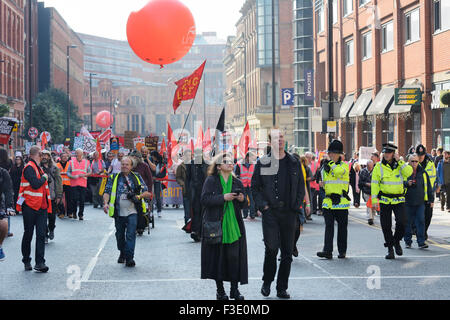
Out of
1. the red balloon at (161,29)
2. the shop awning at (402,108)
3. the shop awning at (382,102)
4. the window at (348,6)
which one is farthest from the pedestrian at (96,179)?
the window at (348,6)

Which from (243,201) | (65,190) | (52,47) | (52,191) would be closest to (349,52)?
(65,190)

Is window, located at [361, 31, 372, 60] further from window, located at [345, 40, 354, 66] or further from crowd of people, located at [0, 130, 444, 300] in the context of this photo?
crowd of people, located at [0, 130, 444, 300]

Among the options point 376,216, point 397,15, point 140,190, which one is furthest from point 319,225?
point 397,15

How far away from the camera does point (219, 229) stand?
852 centimetres

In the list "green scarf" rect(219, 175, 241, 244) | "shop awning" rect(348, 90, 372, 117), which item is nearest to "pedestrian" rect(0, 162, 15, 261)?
"green scarf" rect(219, 175, 241, 244)

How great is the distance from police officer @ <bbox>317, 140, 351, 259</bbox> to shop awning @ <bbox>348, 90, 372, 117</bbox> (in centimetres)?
2583

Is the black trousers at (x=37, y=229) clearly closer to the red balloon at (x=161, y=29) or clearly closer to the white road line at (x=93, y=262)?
the white road line at (x=93, y=262)

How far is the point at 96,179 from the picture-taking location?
2645cm

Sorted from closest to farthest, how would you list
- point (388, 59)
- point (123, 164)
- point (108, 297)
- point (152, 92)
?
point (108, 297) < point (123, 164) < point (388, 59) < point (152, 92)

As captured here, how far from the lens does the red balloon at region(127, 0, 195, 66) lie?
42.7 ft

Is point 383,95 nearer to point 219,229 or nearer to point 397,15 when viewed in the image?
point 397,15
